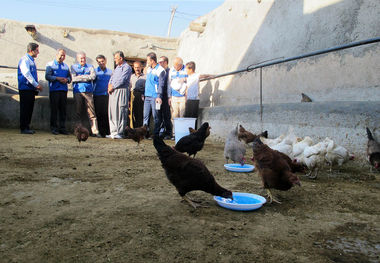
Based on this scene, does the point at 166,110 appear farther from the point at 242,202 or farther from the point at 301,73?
the point at 242,202

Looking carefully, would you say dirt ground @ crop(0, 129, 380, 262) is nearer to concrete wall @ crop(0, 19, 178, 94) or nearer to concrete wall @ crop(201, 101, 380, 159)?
concrete wall @ crop(201, 101, 380, 159)

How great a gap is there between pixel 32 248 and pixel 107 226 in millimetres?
504

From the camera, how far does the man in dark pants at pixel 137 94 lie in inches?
339

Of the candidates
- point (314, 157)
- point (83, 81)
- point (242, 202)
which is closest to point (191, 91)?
point (83, 81)

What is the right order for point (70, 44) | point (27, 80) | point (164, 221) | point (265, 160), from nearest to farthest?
point (164, 221) → point (265, 160) → point (27, 80) → point (70, 44)

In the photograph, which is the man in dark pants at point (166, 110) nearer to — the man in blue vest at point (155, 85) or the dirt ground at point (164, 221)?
the man in blue vest at point (155, 85)

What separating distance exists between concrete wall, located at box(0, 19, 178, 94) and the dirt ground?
10.1 meters

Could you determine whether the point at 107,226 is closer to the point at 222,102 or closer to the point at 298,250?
the point at 298,250

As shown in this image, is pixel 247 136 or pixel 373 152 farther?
pixel 247 136

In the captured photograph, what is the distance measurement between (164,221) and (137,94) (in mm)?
6732

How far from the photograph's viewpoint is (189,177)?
8.86ft

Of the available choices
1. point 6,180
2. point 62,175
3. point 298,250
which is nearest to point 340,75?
point 298,250

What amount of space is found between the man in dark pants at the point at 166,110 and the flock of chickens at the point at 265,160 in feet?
9.48

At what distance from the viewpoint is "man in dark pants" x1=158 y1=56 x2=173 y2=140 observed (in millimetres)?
7742
